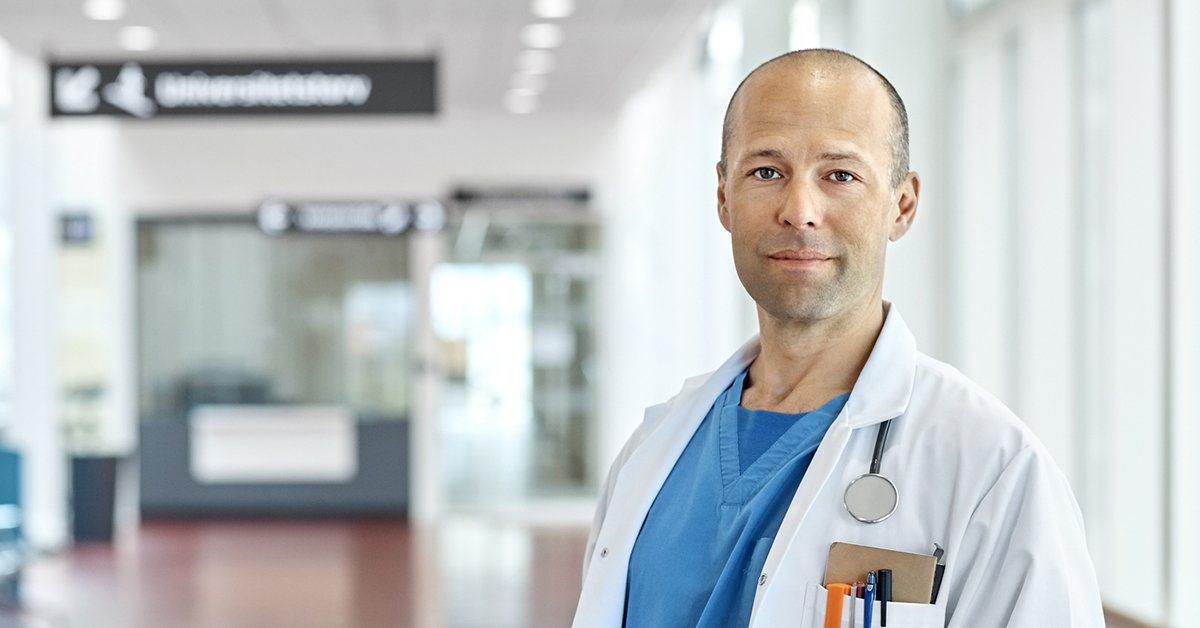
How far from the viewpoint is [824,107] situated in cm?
146

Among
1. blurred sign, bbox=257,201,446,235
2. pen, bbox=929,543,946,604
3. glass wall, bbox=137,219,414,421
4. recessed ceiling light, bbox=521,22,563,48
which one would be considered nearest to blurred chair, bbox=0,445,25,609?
recessed ceiling light, bbox=521,22,563,48

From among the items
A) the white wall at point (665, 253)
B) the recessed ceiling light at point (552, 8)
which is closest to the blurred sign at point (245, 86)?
the recessed ceiling light at point (552, 8)

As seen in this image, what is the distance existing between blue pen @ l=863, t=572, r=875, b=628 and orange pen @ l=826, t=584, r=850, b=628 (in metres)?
0.02

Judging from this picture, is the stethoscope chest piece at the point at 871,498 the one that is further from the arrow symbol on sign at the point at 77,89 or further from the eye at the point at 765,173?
the arrow symbol on sign at the point at 77,89

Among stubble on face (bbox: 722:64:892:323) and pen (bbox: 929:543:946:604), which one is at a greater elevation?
stubble on face (bbox: 722:64:892:323)

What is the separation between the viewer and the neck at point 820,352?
→ 157 centimetres

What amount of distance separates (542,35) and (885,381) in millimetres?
7056

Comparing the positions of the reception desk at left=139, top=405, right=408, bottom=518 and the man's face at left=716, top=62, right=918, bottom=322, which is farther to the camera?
the reception desk at left=139, top=405, right=408, bottom=518

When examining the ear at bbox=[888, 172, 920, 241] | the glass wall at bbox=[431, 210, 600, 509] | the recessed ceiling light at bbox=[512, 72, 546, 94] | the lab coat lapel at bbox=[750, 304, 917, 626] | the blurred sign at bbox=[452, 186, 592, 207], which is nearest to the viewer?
the lab coat lapel at bbox=[750, 304, 917, 626]

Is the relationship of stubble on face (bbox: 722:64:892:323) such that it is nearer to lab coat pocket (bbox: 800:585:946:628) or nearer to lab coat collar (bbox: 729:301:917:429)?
lab coat collar (bbox: 729:301:917:429)

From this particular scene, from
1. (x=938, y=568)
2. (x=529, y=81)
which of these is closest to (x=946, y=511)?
(x=938, y=568)

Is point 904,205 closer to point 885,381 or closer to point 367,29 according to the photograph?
point 885,381

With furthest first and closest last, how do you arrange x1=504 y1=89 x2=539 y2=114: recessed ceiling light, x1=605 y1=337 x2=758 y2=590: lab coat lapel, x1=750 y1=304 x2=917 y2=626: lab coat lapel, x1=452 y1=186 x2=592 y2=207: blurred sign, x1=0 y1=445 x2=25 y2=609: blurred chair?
x1=452 y1=186 x2=592 y2=207: blurred sign, x1=504 y1=89 x2=539 y2=114: recessed ceiling light, x1=0 y1=445 x2=25 y2=609: blurred chair, x1=605 y1=337 x2=758 y2=590: lab coat lapel, x1=750 y1=304 x2=917 y2=626: lab coat lapel

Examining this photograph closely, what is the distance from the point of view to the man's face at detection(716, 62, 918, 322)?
1452 millimetres
